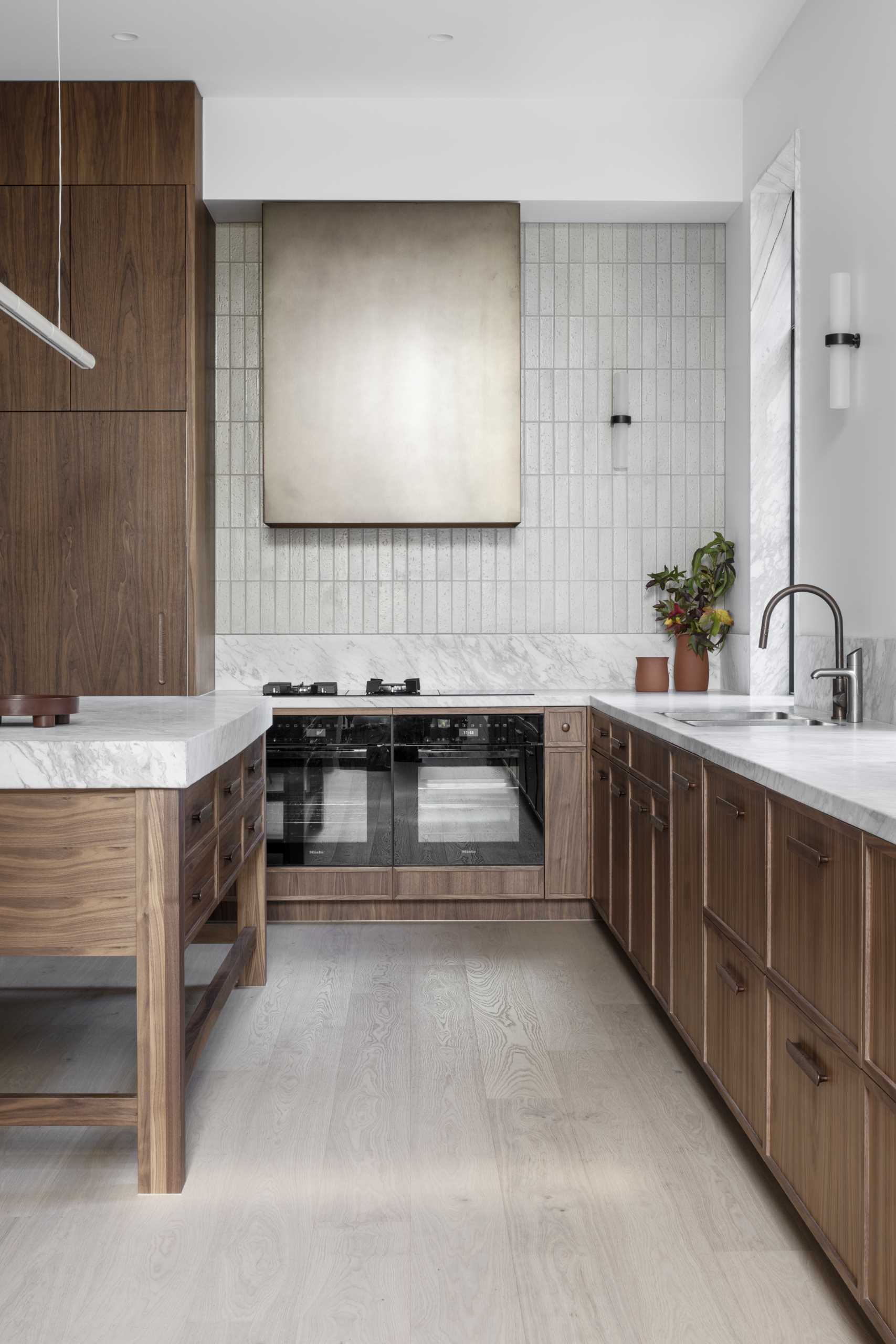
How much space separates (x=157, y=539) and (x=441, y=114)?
6.10ft

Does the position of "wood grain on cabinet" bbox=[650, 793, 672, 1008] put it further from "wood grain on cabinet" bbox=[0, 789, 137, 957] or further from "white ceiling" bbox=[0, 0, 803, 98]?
"white ceiling" bbox=[0, 0, 803, 98]

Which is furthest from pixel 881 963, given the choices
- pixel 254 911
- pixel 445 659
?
pixel 445 659

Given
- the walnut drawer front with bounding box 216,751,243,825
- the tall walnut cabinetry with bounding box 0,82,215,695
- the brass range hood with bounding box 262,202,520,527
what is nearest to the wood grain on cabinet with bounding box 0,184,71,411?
the tall walnut cabinetry with bounding box 0,82,215,695

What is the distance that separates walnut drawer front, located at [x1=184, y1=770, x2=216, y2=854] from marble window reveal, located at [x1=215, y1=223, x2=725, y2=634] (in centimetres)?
207

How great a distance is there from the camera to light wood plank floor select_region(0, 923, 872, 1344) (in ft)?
5.55

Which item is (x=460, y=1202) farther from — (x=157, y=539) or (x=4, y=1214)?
(x=157, y=539)

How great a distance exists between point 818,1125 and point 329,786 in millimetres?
2382

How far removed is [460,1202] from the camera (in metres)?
2.03

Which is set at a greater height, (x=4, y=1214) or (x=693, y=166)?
(x=693, y=166)

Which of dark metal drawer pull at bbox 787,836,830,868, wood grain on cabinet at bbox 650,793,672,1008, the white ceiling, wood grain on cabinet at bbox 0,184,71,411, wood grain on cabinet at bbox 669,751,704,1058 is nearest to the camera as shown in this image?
dark metal drawer pull at bbox 787,836,830,868

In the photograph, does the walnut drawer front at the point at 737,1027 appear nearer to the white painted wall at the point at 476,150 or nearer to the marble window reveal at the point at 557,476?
the marble window reveal at the point at 557,476

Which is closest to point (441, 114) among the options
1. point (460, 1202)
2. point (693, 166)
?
point (693, 166)

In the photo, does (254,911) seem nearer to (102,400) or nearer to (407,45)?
(102,400)

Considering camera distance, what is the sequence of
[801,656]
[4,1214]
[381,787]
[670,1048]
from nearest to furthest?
[4,1214] < [670,1048] < [801,656] < [381,787]
